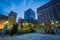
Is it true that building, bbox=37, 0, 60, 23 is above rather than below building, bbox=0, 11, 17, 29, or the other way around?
above

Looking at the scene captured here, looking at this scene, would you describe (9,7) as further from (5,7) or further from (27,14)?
(27,14)

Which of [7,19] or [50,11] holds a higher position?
[50,11]

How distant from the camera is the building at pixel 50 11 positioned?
39.9m

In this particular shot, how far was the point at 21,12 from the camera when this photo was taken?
64.7 m

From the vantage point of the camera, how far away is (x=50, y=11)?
44.4 metres

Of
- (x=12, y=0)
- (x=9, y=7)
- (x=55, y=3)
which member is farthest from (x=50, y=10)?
(x=9, y=7)

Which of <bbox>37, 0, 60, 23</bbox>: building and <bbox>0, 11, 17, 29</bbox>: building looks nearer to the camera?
<bbox>0, 11, 17, 29</bbox>: building

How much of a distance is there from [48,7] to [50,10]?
3.05m

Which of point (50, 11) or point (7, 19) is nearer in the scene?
point (7, 19)

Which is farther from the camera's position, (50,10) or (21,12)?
(21,12)

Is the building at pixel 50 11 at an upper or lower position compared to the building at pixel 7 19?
upper

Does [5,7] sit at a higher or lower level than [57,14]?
higher

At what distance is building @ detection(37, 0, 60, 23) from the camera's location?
131ft

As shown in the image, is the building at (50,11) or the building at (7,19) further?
the building at (50,11)
